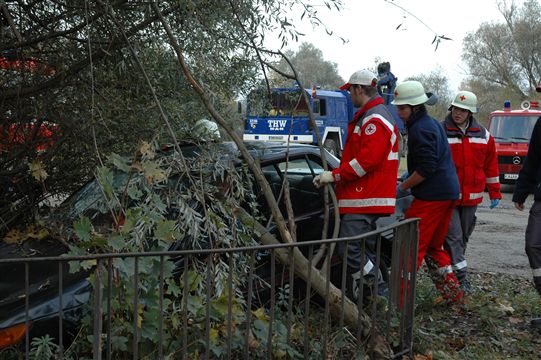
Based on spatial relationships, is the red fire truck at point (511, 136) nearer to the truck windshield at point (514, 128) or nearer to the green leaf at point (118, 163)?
the truck windshield at point (514, 128)

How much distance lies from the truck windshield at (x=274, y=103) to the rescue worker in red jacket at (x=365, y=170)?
0.42 metres

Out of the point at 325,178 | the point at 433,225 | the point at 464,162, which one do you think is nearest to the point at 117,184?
the point at 325,178

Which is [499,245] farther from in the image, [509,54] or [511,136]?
[509,54]

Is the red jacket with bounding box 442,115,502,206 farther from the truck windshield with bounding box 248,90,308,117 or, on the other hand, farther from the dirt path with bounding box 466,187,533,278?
the dirt path with bounding box 466,187,533,278

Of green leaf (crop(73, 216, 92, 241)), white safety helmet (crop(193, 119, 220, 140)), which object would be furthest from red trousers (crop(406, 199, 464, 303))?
green leaf (crop(73, 216, 92, 241))

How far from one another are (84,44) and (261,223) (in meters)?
1.94

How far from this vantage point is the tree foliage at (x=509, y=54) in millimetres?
50250

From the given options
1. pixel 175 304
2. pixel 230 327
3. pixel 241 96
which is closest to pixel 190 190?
pixel 175 304

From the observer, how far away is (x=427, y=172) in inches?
215

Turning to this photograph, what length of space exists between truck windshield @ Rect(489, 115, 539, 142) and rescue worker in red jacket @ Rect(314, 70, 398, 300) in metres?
14.2

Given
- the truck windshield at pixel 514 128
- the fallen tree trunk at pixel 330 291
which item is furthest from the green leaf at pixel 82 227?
the truck windshield at pixel 514 128

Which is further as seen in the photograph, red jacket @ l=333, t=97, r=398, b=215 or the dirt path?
the dirt path

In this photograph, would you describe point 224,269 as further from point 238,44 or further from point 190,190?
point 238,44

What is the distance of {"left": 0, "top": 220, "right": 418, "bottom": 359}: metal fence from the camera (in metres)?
2.96
